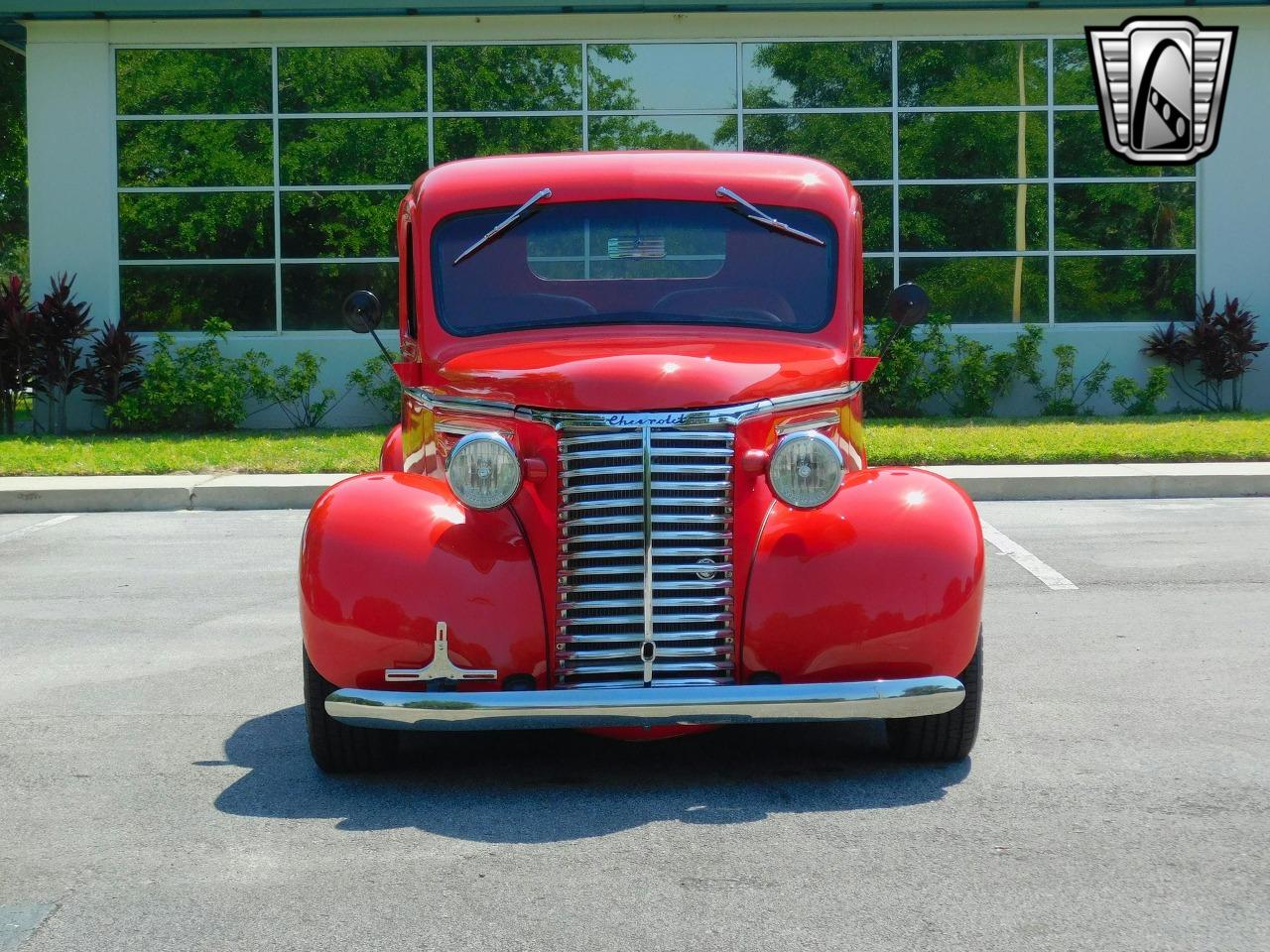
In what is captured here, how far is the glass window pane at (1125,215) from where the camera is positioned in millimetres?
20172

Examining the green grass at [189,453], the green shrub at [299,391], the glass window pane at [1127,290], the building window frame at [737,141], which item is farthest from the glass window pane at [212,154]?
the glass window pane at [1127,290]

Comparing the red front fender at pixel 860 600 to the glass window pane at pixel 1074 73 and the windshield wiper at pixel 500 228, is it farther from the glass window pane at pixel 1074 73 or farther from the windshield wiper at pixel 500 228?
the glass window pane at pixel 1074 73

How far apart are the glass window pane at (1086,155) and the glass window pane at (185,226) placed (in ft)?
31.1

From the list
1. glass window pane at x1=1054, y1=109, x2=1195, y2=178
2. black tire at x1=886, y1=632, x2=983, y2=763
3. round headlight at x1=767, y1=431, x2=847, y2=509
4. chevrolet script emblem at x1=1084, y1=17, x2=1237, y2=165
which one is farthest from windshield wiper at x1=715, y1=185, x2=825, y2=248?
glass window pane at x1=1054, y1=109, x2=1195, y2=178

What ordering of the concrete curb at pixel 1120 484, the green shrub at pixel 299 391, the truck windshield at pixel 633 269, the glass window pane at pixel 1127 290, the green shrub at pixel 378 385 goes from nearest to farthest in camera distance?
the truck windshield at pixel 633 269 < the concrete curb at pixel 1120 484 < the green shrub at pixel 299 391 < the green shrub at pixel 378 385 < the glass window pane at pixel 1127 290

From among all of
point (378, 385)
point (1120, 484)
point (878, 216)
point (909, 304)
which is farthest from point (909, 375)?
point (909, 304)

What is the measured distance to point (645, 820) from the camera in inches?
199

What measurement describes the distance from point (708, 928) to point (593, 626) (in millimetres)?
1499

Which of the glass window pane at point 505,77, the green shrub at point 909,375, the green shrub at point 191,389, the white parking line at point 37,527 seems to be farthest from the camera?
the glass window pane at point 505,77

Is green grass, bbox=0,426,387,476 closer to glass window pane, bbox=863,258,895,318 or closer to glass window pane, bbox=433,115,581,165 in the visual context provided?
glass window pane, bbox=433,115,581,165

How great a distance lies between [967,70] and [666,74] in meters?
3.61

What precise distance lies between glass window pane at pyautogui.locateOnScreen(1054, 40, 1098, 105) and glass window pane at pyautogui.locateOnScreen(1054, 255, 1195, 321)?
194cm

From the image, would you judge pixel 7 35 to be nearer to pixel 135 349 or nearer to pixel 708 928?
pixel 135 349

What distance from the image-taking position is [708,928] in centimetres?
411
